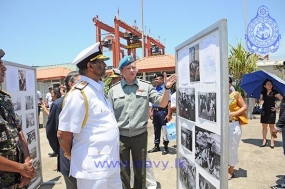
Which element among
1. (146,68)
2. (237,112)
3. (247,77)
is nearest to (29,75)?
(237,112)

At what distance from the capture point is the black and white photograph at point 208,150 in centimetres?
195

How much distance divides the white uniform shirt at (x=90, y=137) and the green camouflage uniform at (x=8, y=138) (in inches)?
14.4

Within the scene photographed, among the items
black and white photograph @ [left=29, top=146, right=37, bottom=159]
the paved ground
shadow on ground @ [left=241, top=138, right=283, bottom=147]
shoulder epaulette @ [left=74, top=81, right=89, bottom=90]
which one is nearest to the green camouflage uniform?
shoulder epaulette @ [left=74, top=81, right=89, bottom=90]

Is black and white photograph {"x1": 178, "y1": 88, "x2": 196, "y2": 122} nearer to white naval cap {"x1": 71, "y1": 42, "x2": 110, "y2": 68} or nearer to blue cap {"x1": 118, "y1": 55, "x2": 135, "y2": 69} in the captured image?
blue cap {"x1": 118, "y1": 55, "x2": 135, "y2": 69}

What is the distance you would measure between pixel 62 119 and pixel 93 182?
0.59m

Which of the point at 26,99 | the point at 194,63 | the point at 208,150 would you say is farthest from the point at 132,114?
the point at 26,99

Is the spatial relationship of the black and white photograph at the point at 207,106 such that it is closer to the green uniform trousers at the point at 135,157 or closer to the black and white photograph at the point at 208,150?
the black and white photograph at the point at 208,150

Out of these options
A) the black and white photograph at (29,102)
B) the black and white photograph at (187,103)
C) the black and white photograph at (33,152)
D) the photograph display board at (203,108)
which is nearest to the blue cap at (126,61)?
the photograph display board at (203,108)

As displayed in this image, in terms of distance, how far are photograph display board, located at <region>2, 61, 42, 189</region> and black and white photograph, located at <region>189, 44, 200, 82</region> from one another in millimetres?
2385

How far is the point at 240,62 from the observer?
450 inches

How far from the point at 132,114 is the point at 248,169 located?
2.79 m

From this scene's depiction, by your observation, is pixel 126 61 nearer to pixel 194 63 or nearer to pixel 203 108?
pixel 194 63

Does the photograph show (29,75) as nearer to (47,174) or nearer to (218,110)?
(47,174)

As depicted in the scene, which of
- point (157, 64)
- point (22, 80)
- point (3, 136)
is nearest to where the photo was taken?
point (3, 136)
